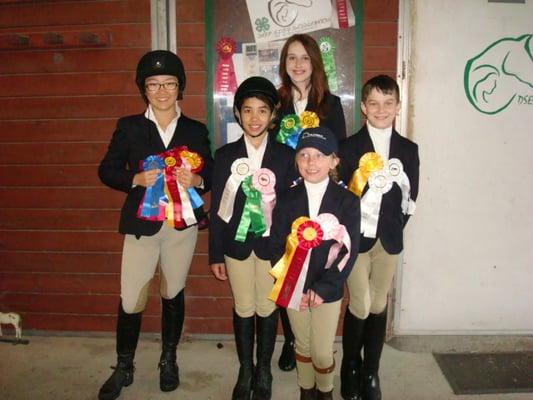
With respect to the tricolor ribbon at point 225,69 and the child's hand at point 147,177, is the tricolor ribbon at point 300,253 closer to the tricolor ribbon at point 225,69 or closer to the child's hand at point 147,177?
the child's hand at point 147,177

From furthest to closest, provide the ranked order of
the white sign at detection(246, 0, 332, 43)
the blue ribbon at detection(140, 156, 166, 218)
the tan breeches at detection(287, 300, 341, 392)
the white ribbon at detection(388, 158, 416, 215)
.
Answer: the white sign at detection(246, 0, 332, 43)
the blue ribbon at detection(140, 156, 166, 218)
the white ribbon at detection(388, 158, 416, 215)
the tan breeches at detection(287, 300, 341, 392)

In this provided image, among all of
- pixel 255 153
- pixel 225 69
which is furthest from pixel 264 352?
pixel 225 69

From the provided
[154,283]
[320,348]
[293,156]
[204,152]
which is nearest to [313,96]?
[293,156]

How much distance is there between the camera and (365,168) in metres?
2.02

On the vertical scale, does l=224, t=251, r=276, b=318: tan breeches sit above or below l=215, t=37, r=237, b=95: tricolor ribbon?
below

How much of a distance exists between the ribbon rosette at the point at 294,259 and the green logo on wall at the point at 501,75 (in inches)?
59.8

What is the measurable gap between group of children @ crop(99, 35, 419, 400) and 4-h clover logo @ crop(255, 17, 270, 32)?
489 mm

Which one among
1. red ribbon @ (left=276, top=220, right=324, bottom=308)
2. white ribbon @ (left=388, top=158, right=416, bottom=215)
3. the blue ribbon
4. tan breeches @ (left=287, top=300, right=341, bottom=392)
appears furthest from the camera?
the blue ribbon

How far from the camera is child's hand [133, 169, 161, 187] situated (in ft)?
6.93

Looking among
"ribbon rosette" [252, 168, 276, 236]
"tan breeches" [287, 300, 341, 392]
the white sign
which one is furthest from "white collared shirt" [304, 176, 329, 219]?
the white sign

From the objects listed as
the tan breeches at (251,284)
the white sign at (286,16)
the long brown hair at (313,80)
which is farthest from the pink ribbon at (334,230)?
the white sign at (286,16)

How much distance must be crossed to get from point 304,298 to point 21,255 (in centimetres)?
207

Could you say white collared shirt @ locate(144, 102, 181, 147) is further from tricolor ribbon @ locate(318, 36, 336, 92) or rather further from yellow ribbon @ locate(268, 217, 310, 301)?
tricolor ribbon @ locate(318, 36, 336, 92)

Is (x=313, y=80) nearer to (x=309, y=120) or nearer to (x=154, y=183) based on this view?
(x=309, y=120)
